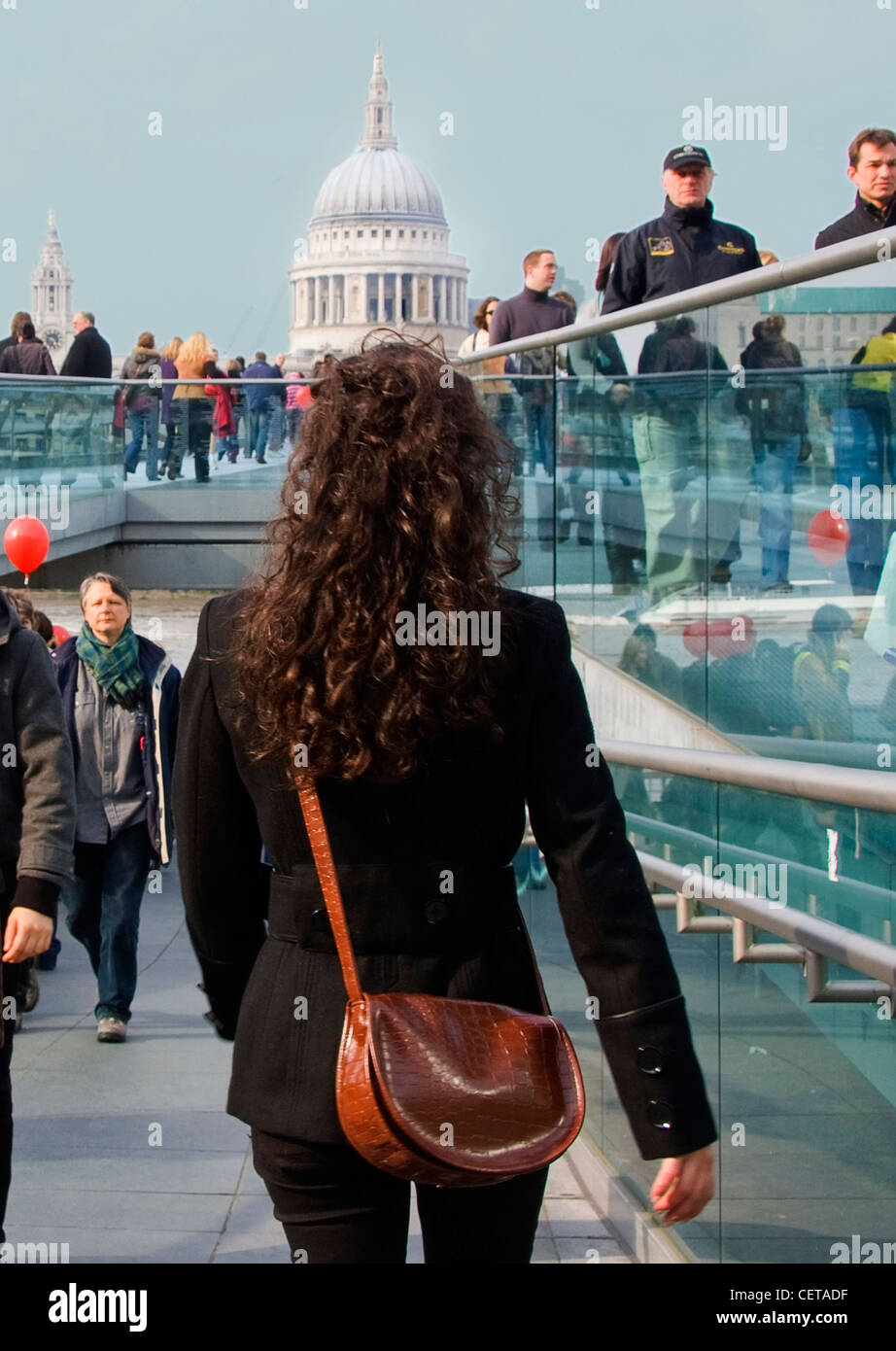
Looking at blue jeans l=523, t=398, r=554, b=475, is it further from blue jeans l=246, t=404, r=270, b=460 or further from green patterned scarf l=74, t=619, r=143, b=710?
blue jeans l=246, t=404, r=270, b=460

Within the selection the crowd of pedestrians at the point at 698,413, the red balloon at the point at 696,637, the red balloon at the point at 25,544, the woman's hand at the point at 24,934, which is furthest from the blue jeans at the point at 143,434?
the woman's hand at the point at 24,934

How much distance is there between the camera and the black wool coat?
91.1 inches

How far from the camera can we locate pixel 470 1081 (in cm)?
223

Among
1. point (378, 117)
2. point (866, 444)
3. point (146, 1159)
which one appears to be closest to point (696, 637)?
point (866, 444)

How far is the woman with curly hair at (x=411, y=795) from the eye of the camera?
7.48ft

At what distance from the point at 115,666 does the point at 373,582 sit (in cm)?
549

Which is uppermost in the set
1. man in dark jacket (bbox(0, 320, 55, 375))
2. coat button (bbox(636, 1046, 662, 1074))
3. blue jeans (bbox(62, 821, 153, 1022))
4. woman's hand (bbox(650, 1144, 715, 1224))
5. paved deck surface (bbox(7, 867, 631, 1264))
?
man in dark jacket (bbox(0, 320, 55, 375))

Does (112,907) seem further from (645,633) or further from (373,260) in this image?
(373,260)

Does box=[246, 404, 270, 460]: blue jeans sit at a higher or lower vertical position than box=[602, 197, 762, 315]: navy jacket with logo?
lower

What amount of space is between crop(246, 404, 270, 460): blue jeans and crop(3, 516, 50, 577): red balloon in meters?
7.45

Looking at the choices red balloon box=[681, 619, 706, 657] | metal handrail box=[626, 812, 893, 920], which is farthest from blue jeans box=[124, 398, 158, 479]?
metal handrail box=[626, 812, 893, 920]

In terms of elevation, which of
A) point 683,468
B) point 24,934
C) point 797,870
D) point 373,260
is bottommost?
point 24,934
